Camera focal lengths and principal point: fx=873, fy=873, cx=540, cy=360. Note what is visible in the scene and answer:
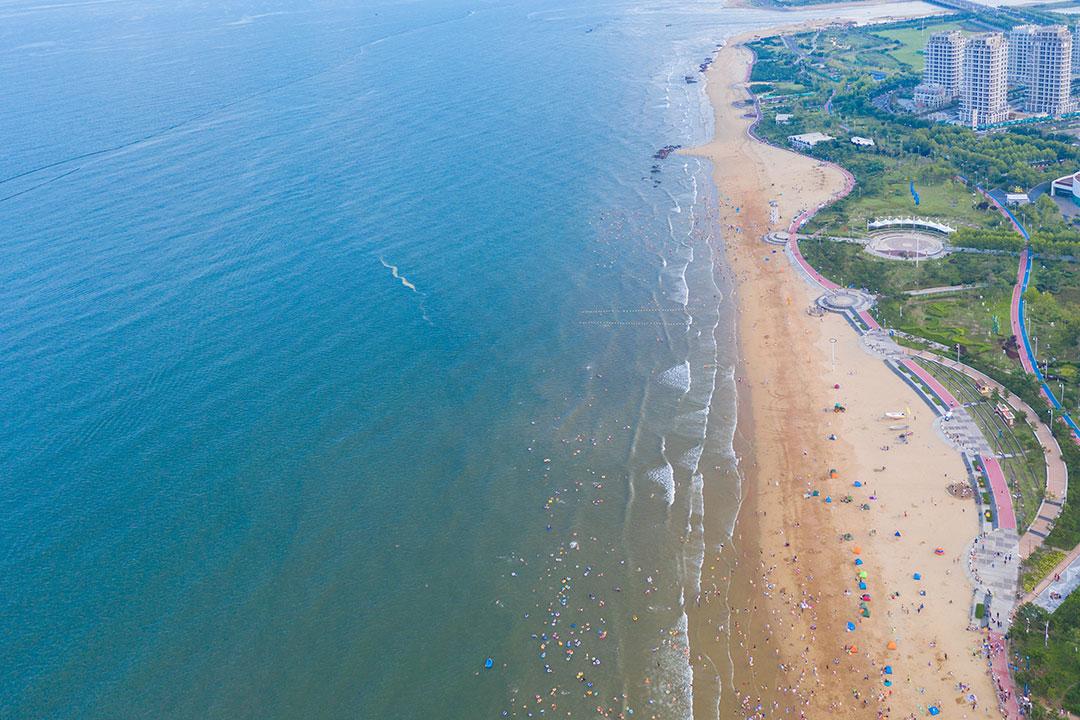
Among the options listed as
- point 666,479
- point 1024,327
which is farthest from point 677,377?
point 1024,327

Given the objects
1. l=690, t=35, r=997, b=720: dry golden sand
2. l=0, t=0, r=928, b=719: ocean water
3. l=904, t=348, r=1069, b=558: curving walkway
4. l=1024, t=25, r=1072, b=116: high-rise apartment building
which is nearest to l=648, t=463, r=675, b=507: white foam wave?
l=0, t=0, r=928, b=719: ocean water

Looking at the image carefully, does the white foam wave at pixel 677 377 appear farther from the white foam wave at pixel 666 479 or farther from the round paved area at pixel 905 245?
the round paved area at pixel 905 245

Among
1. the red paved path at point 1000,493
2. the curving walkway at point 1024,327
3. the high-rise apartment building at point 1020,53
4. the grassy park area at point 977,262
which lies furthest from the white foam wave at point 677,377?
the high-rise apartment building at point 1020,53

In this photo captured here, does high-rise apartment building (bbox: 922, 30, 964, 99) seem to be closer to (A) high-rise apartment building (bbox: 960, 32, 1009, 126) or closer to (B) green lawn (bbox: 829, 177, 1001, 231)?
(A) high-rise apartment building (bbox: 960, 32, 1009, 126)

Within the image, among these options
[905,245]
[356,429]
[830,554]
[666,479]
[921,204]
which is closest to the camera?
[830,554]

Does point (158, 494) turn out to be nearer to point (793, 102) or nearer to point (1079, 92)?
point (793, 102)

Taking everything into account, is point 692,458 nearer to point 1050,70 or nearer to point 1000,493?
point 1000,493
